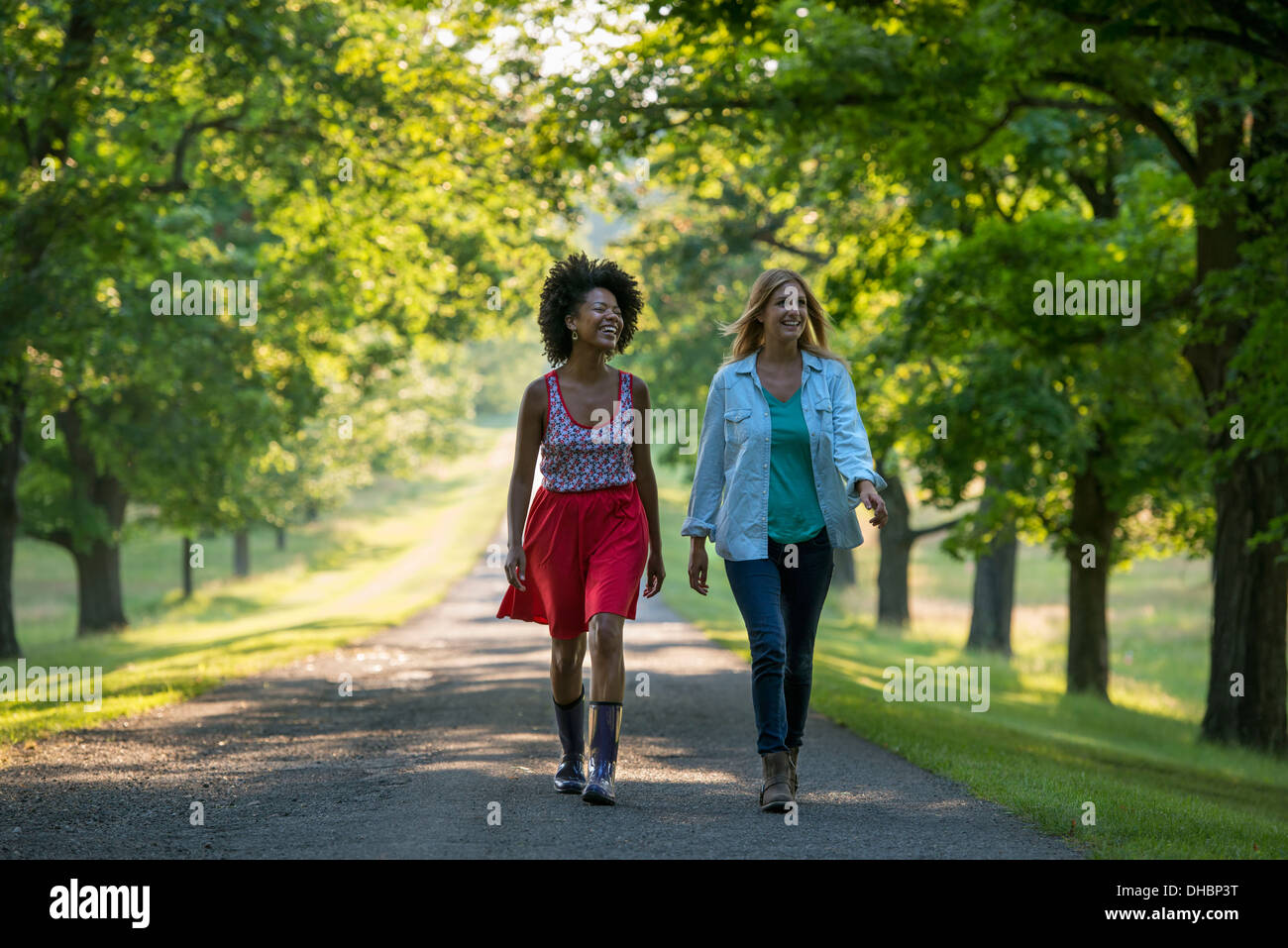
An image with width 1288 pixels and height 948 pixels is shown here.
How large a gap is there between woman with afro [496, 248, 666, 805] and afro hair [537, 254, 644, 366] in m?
0.02

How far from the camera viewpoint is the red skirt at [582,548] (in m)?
6.03

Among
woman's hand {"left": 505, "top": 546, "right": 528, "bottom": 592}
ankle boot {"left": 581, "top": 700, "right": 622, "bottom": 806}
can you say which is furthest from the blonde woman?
woman's hand {"left": 505, "top": 546, "right": 528, "bottom": 592}

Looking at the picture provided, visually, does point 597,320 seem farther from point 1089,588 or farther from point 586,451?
point 1089,588

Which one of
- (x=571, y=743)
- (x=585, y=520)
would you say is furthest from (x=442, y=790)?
(x=585, y=520)

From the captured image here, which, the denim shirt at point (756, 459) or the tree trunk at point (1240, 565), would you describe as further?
the tree trunk at point (1240, 565)

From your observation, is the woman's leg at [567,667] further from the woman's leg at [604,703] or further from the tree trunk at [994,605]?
the tree trunk at [994,605]

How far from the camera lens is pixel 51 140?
606 inches

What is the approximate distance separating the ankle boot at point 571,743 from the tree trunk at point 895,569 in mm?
20090

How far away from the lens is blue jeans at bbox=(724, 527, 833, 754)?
5.87 metres

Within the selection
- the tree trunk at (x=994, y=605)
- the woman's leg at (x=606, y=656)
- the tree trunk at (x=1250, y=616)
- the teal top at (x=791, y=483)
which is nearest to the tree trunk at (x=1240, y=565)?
the tree trunk at (x=1250, y=616)

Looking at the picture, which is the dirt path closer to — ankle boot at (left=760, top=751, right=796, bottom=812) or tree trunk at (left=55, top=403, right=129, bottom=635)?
ankle boot at (left=760, top=751, right=796, bottom=812)

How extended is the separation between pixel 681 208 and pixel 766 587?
83.6 ft

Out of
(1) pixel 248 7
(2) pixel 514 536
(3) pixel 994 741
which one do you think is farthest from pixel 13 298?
(3) pixel 994 741
